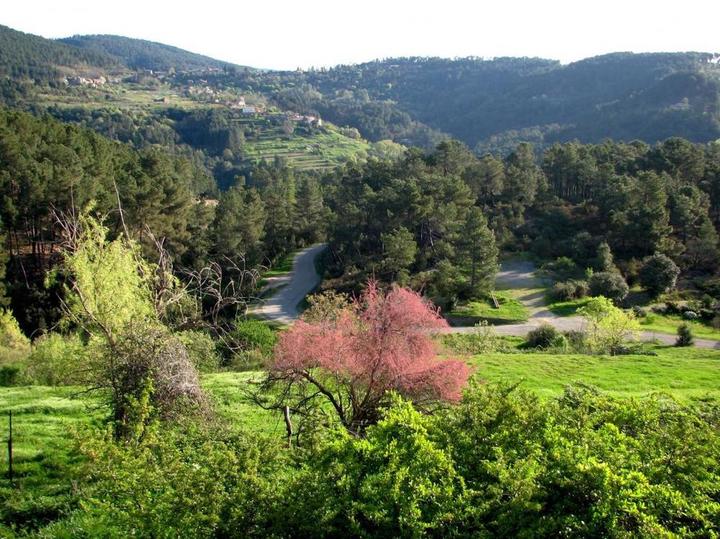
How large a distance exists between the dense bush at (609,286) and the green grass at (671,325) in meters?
3.11

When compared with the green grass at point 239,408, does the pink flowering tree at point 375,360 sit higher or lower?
higher

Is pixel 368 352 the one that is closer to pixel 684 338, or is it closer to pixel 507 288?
pixel 684 338

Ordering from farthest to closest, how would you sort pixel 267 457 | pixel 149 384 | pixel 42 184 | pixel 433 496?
1. pixel 42 184
2. pixel 149 384
3. pixel 267 457
4. pixel 433 496

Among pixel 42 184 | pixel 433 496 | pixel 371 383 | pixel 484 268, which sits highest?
pixel 42 184

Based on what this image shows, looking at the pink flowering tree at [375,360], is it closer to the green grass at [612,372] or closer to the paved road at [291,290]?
the green grass at [612,372]

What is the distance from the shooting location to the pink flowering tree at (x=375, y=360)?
40.4ft

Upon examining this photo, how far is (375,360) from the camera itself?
40.2 ft

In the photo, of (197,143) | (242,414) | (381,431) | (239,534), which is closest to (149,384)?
(239,534)

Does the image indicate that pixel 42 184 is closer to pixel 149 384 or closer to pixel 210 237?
pixel 210 237

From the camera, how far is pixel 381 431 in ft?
25.6

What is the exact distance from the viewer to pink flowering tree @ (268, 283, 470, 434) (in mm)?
12328

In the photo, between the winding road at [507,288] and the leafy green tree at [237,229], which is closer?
the winding road at [507,288]

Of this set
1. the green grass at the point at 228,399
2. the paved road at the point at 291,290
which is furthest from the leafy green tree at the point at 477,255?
the paved road at the point at 291,290

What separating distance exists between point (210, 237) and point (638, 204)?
43.9 meters
